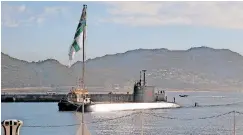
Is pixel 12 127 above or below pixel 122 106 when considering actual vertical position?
above

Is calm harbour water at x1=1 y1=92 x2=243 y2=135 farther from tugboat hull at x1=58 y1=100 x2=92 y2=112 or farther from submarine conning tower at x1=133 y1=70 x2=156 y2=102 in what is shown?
submarine conning tower at x1=133 y1=70 x2=156 y2=102

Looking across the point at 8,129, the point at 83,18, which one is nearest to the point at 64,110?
the point at 83,18

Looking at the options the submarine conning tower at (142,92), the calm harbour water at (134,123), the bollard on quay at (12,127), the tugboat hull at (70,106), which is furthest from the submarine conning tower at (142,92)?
the bollard on quay at (12,127)

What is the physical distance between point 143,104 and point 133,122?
6.50 metres

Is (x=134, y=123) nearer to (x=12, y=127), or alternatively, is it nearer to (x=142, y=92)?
(x=142, y=92)

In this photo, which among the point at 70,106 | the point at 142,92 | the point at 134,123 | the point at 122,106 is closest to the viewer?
the point at 134,123

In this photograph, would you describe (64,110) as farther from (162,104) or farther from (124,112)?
(162,104)

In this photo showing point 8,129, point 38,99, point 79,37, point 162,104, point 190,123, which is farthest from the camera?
point 38,99

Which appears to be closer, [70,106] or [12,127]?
[12,127]

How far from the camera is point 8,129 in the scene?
2963mm

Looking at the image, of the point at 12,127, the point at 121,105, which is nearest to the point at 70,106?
the point at 121,105

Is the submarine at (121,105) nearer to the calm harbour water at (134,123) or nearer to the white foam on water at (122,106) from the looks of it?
the white foam on water at (122,106)

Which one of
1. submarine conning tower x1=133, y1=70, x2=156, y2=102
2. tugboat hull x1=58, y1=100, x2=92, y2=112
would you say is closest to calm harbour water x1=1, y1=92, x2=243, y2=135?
tugboat hull x1=58, y1=100, x2=92, y2=112

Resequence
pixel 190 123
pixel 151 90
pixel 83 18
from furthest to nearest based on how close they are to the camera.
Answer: pixel 151 90 → pixel 190 123 → pixel 83 18
